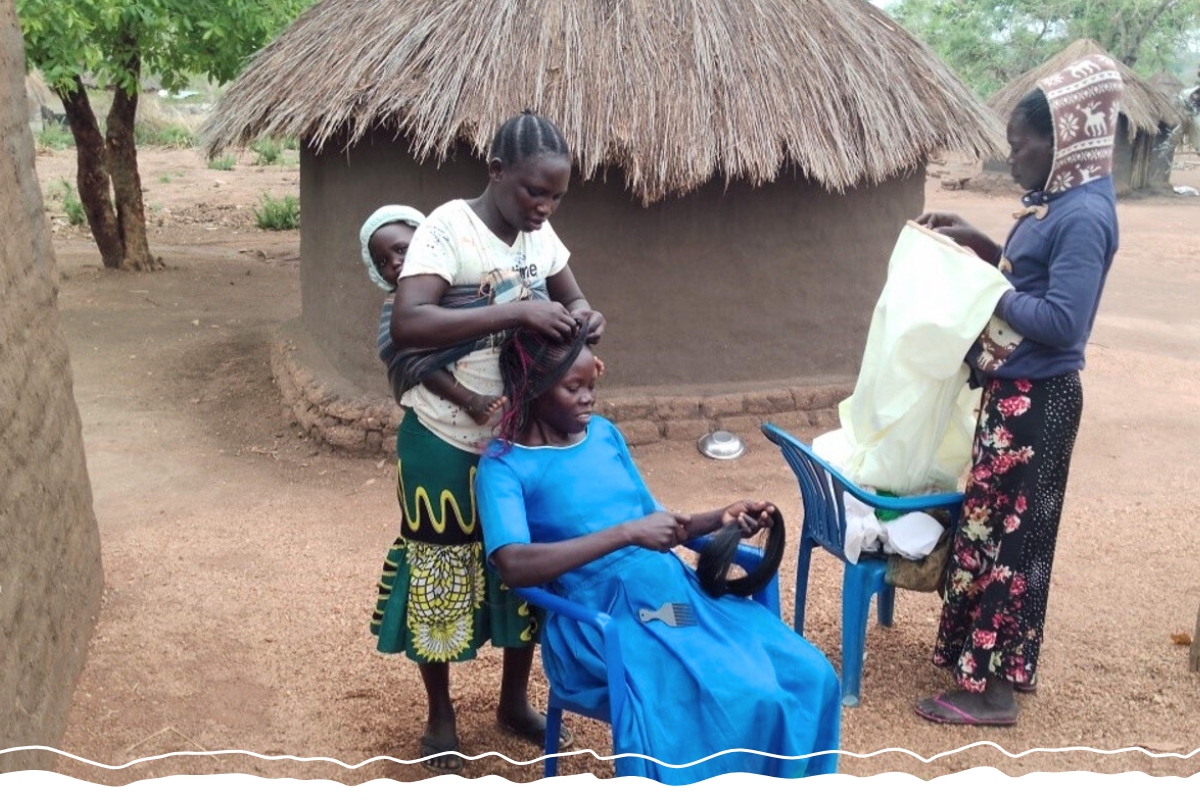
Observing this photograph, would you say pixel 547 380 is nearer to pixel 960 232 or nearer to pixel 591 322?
pixel 591 322

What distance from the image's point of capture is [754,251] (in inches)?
241

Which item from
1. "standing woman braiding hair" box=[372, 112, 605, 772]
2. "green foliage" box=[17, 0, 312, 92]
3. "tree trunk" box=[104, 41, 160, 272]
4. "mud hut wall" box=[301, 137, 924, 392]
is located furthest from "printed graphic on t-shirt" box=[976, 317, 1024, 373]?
"tree trunk" box=[104, 41, 160, 272]

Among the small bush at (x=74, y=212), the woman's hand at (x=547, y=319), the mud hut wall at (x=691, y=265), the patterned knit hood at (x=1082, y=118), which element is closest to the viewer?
the woman's hand at (x=547, y=319)

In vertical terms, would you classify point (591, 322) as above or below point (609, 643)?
above

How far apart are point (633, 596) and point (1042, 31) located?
26.6 meters

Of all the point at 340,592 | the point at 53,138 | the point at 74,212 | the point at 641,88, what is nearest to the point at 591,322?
the point at 340,592

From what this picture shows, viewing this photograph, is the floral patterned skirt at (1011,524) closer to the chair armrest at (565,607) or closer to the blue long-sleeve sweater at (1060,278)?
the blue long-sleeve sweater at (1060,278)

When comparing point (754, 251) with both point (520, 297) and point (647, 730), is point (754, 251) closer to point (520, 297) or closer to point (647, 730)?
point (520, 297)

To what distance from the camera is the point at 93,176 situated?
10125 mm

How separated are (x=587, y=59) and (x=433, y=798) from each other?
4.66m

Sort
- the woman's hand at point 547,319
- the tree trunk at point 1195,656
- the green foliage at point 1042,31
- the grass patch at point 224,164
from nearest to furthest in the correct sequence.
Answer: the woman's hand at point 547,319 → the tree trunk at point 1195,656 → the grass patch at point 224,164 → the green foliage at point 1042,31

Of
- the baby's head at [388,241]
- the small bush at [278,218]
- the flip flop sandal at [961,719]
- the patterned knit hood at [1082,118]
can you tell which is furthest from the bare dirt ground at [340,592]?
the small bush at [278,218]

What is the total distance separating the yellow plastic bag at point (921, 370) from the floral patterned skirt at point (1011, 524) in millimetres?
122

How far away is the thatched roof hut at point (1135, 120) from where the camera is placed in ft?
61.1
